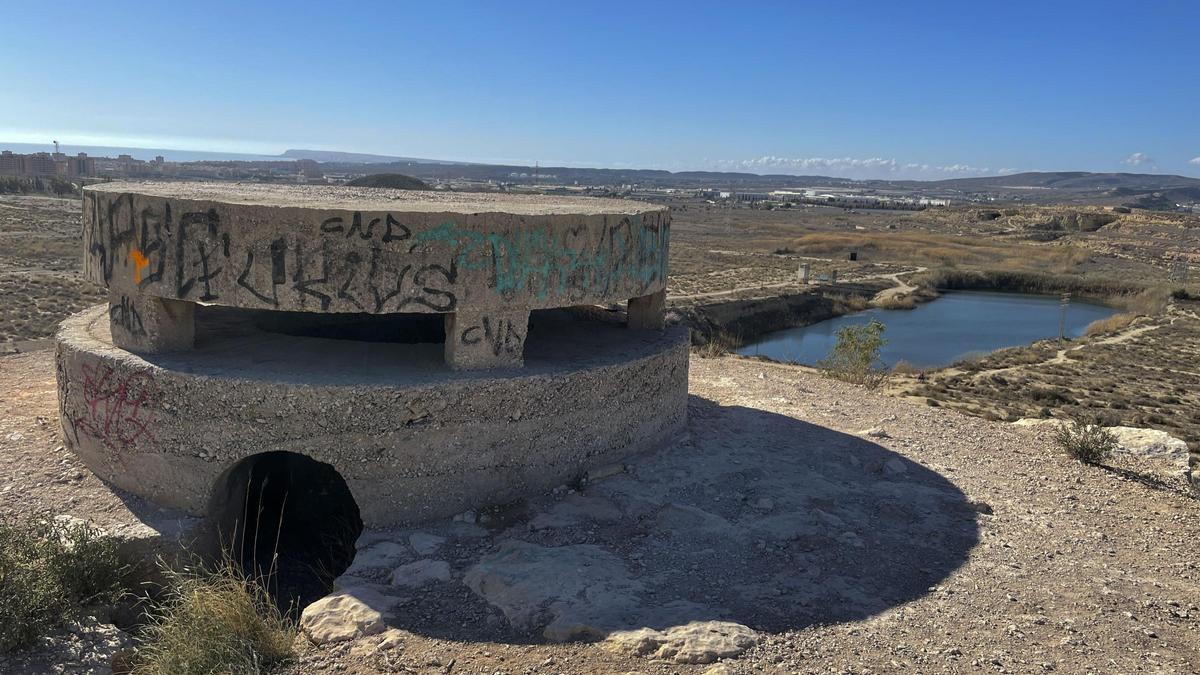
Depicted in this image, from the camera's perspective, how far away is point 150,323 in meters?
6.57

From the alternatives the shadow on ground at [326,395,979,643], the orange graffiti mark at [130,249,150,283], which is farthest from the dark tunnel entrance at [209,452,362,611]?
the orange graffiti mark at [130,249,150,283]

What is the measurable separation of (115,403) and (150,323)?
70 centimetres

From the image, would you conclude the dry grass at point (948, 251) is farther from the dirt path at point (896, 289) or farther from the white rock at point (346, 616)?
the white rock at point (346, 616)

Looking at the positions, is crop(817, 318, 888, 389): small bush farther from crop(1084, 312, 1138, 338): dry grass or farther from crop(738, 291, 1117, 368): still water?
crop(1084, 312, 1138, 338): dry grass

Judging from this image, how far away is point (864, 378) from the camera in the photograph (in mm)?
12812

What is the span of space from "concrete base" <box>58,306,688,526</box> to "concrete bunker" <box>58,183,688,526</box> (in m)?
0.02

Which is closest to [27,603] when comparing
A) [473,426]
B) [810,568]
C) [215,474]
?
[215,474]

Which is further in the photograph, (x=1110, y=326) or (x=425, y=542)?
(x=1110, y=326)

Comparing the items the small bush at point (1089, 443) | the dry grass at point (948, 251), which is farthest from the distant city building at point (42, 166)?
the small bush at point (1089, 443)

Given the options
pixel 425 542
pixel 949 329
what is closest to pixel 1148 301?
pixel 949 329

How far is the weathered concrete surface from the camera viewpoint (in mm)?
6055

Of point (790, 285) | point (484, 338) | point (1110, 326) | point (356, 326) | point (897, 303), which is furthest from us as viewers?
point (790, 285)

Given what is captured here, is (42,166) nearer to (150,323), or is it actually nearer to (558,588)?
(150,323)

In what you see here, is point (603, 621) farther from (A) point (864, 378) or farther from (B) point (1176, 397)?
(B) point (1176, 397)
